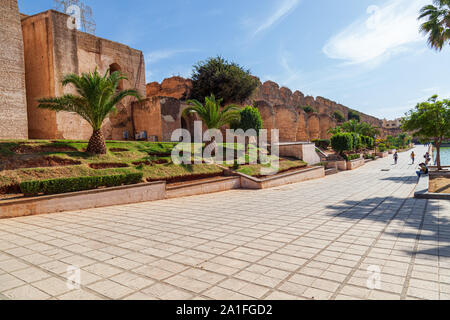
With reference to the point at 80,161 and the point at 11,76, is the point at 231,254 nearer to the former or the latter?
the point at 80,161

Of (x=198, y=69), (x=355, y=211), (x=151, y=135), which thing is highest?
(x=198, y=69)

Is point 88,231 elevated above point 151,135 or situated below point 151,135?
below

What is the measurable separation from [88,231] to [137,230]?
2.93 feet

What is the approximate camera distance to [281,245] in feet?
14.2

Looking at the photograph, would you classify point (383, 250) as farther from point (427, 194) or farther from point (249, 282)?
point (427, 194)

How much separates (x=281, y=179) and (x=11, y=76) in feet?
46.4

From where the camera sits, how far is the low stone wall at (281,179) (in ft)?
40.4

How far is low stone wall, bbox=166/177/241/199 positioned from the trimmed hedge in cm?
131

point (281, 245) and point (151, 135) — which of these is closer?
point (281, 245)

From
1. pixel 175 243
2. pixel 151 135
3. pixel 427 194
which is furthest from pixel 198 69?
pixel 175 243

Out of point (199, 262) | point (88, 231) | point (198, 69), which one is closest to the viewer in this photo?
point (199, 262)

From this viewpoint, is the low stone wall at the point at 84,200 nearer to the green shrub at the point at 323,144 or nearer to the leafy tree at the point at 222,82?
the leafy tree at the point at 222,82

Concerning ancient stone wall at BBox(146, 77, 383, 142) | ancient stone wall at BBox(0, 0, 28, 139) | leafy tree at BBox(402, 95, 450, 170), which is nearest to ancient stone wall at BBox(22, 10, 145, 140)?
ancient stone wall at BBox(0, 0, 28, 139)
